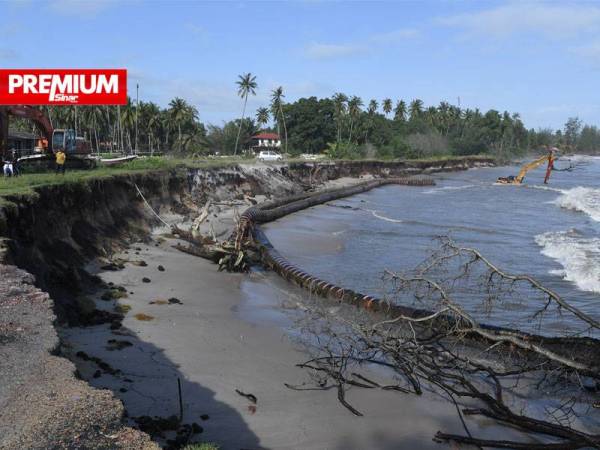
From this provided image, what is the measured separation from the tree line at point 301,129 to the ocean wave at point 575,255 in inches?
1865

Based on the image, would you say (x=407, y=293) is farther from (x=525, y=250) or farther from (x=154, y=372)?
(x=525, y=250)

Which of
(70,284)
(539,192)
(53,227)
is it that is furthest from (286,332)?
(539,192)

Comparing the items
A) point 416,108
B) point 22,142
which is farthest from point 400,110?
point 22,142

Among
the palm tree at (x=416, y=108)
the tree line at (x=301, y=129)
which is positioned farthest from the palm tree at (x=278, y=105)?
the palm tree at (x=416, y=108)

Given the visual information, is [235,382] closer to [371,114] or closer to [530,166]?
[530,166]

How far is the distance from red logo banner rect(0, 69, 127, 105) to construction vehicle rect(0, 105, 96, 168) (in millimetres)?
885

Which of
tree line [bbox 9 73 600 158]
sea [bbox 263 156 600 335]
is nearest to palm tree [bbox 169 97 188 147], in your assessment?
tree line [bbox 9 73 600 158]

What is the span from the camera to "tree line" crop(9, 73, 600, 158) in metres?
82.6

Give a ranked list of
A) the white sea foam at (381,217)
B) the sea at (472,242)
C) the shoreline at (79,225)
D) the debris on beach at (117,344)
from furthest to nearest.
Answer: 1. the white sea foam at (381,217)
2. the sea at (472,242)
3. the debris on beach at (117,344)
4. the shoreline at (79,225)

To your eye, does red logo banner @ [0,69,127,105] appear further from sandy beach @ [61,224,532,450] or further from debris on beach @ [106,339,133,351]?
debris on beach @ [106,339,133,351]

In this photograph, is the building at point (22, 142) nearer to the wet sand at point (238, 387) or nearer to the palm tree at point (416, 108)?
the wet sand at point (238, 387)

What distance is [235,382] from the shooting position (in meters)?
8.93

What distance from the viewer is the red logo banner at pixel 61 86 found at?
24.3m

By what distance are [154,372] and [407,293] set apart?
27.7 feet
